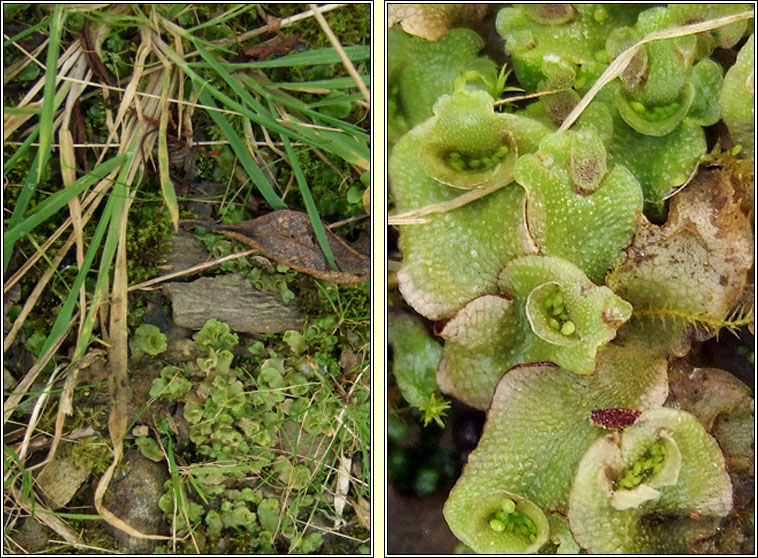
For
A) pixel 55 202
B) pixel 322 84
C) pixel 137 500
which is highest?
pixel 322 84

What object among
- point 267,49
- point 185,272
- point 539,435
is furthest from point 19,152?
point 539,435

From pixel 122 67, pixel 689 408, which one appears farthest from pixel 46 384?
pixel 689 408

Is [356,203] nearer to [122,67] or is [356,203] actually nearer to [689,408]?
[122,67]

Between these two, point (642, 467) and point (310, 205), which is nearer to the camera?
point (642, 467)

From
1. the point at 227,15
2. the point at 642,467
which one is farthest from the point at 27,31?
the point at 642,467

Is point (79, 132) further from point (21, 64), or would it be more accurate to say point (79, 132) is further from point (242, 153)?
point (242, 153)

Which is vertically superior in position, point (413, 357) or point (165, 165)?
point (165, 165)

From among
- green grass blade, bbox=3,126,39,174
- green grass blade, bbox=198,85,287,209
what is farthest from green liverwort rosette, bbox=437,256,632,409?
green grass blade, bbox=3,126,39,174
